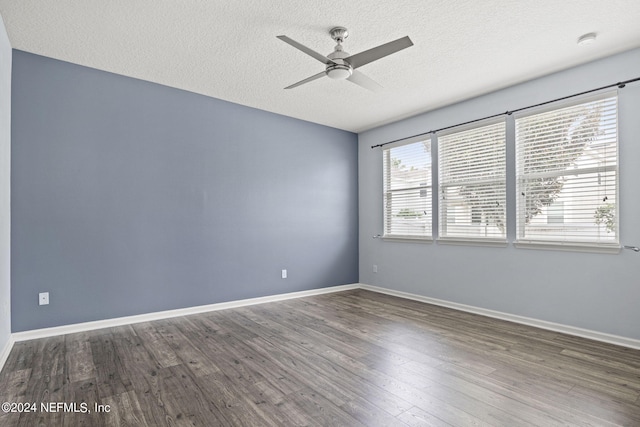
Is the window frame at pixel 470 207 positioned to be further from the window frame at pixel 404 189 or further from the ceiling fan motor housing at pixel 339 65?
the ceiling fan motor housing at pixel 339 65

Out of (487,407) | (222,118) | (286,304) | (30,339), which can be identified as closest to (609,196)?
(487,407)

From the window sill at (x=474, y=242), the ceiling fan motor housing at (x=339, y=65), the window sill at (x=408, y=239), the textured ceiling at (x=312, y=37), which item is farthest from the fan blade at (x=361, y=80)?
the window sill at (x=408, y=239)

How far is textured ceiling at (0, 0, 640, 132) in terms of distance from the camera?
2.46m

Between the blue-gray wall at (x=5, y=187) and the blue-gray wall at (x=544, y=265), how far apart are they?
4.24 meters

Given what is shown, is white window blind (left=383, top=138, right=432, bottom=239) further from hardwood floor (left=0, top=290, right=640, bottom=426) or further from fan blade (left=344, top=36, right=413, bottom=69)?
fan blade (left=344, top=36, right=413, bottom=69)

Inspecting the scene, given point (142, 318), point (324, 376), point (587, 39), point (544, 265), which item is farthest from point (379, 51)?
point (142, 318)

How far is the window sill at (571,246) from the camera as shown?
3059 millimetres

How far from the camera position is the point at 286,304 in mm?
4547

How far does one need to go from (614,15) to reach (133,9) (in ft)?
12.0

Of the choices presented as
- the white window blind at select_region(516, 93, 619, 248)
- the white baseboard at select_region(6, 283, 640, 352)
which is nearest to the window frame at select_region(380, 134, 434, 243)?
the white baseboard at select_region(6, 283, 640, 352)

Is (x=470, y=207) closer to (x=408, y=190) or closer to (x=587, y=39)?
(x=408, y=190)

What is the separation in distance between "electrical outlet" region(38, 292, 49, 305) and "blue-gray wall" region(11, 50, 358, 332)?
0.04m

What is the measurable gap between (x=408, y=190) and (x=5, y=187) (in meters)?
4.61

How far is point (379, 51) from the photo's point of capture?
2441 millimetres
